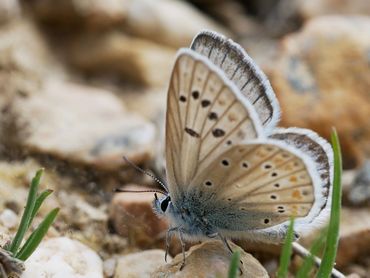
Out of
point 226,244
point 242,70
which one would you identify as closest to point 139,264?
point 226,244

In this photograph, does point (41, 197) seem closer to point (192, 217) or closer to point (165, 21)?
point (192, 217)

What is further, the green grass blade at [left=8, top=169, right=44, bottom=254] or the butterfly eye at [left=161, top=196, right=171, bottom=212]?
the butterfly eye at [left=161, top=196, right=171, bottom=212]

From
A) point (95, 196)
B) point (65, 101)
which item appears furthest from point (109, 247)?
point (65, 101)

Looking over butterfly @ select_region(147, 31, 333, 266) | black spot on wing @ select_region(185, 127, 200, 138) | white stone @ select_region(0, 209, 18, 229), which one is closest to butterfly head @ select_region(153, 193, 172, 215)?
butterfly @ select_region(147, 31, 333, 266)

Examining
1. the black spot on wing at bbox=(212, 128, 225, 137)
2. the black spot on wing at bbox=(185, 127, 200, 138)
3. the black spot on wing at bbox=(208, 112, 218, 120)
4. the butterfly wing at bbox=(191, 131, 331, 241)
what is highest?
the black spot on wing at bbox=(208, 112, 218, 120)

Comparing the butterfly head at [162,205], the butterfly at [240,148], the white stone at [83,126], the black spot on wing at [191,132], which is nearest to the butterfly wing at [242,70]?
the butterfly at [240,148]

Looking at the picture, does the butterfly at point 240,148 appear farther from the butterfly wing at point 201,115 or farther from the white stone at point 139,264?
the white stone at point 139,264

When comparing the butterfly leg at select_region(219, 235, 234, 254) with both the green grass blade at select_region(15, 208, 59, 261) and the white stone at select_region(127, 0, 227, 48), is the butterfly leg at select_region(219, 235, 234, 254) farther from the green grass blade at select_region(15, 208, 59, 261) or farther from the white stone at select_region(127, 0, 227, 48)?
the white stone at select_region(127, 0, 227, 48)
